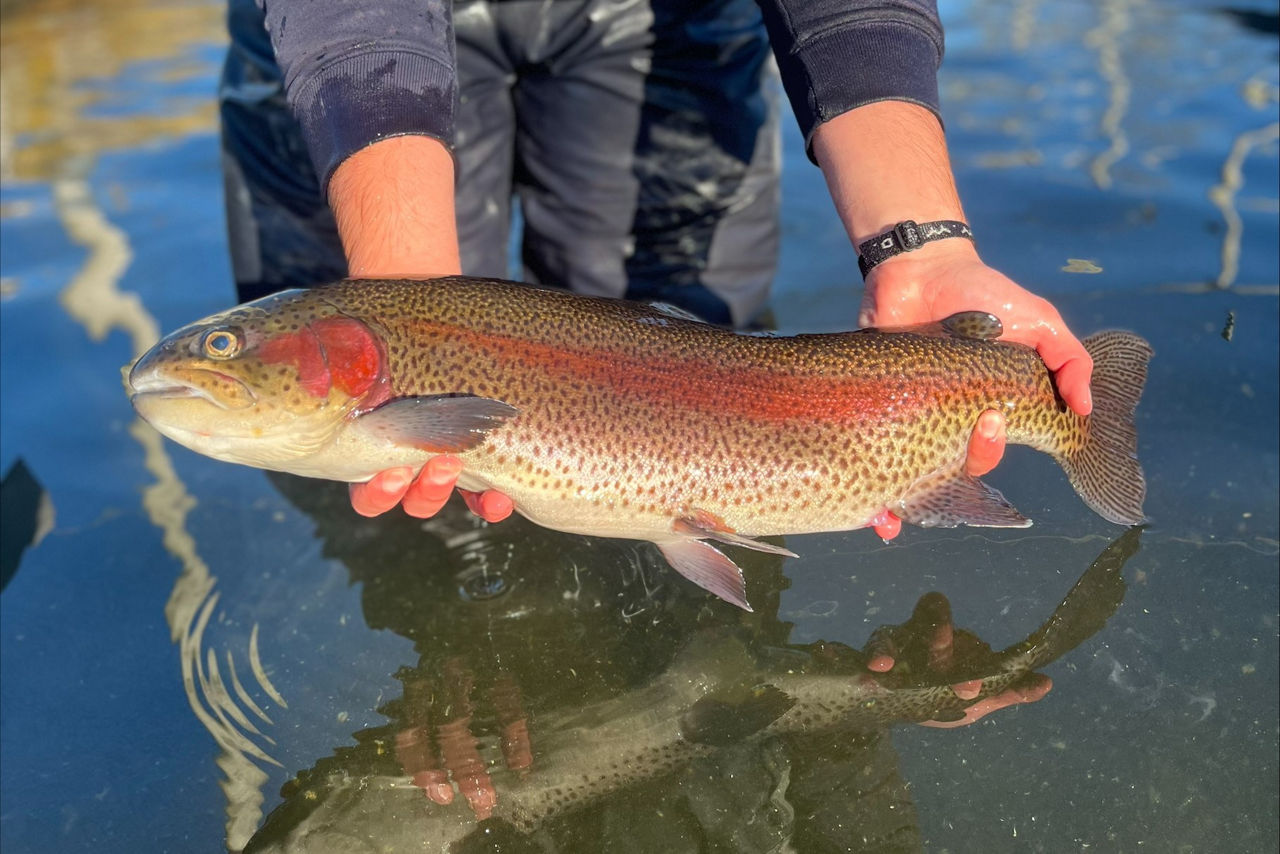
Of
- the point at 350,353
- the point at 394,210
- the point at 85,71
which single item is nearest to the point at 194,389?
the point at 350,353

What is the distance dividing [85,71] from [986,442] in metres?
8.81

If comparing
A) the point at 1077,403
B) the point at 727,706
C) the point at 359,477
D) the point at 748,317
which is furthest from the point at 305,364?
the point at 748,317

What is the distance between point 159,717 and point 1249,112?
21.8 feet

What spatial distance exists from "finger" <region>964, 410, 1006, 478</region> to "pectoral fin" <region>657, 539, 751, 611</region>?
0.72m

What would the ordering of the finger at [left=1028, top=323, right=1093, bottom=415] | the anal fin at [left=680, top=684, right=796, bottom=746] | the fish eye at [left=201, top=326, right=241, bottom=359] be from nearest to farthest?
the fish eye at [left=201, top=326, right=241, bottom=359] → the anal fin at [left=680, top=684, right=796, bottom=746] → the finger at [left=1028, top=323, right=1093, bottom=415]

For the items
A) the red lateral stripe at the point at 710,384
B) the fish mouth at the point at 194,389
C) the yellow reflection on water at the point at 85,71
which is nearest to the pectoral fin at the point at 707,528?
the red lateral stripe at the point at 710,384

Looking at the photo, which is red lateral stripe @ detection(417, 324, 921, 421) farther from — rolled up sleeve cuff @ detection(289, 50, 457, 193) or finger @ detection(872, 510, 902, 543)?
rolled up sleeve cuff @ detection(289, 50, 457, 193)

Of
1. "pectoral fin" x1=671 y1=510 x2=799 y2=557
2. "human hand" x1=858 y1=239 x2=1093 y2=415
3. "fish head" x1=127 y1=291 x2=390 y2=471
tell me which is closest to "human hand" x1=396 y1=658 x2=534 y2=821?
"pectoral fin" x1=671 y1=510 x2=799 y2=557

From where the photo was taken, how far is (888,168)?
10.2 feet

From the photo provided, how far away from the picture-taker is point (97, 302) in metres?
5.25

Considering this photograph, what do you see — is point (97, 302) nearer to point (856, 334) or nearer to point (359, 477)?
point (359, 477)

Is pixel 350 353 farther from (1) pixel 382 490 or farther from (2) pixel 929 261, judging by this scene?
(2) pixel 929 261

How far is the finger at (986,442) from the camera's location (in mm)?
2918

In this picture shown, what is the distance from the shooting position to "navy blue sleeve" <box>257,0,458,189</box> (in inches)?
120
